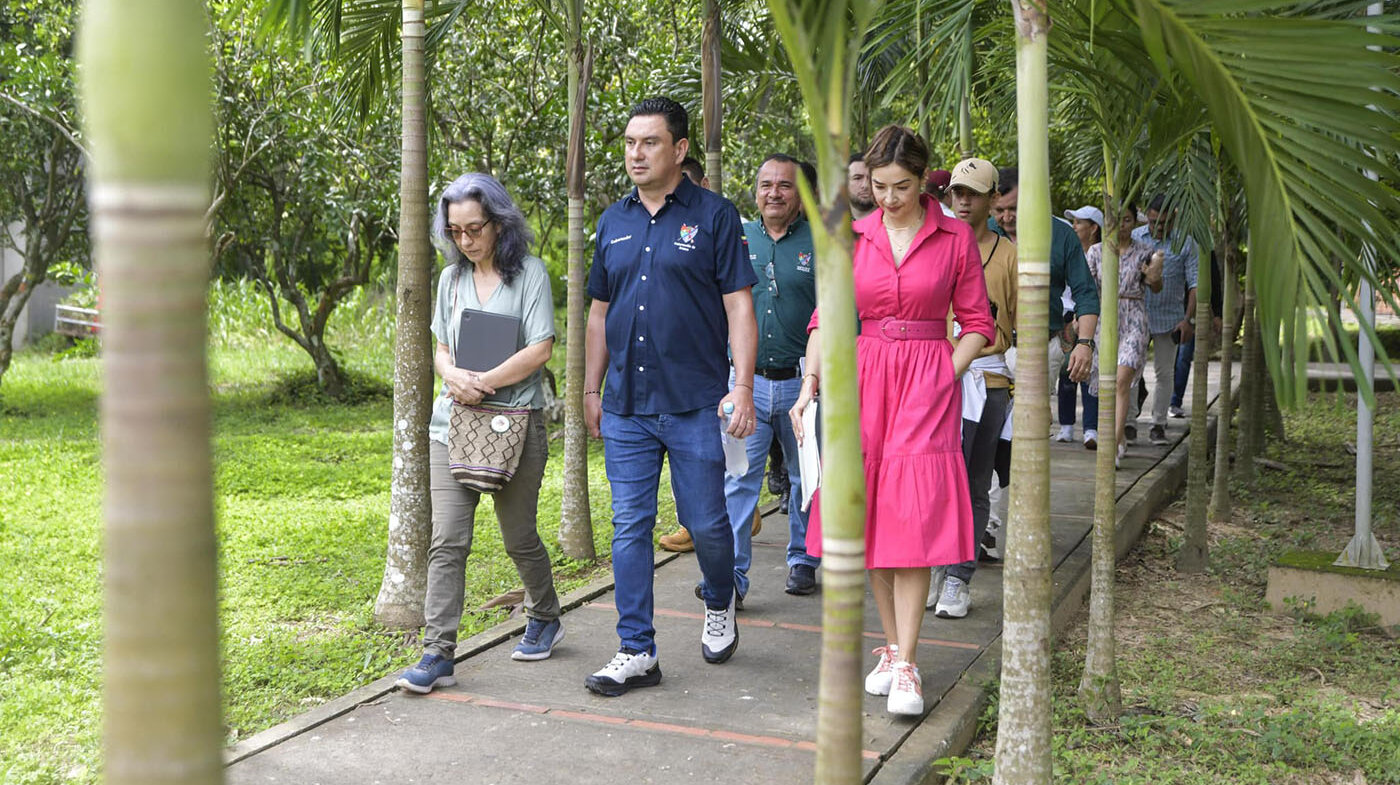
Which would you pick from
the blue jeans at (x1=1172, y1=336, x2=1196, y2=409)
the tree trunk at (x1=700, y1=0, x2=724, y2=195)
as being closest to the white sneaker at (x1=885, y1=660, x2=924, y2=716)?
the tree trunk at (x1=700, y1=0, x2=724, y2=195)

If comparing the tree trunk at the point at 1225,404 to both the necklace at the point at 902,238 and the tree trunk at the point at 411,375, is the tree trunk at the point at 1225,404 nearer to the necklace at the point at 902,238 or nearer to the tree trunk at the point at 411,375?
the necklace at the point at 902,238

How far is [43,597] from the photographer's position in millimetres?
6414

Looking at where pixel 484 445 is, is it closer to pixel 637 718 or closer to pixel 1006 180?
pixel 637 718

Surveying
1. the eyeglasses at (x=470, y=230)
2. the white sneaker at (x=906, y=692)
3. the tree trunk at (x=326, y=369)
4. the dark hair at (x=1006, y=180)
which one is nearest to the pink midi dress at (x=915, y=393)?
the white sneaker at (x=906, y=692)

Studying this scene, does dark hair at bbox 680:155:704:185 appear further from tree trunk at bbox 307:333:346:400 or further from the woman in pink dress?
tree trunk at bbox 307:333:346:400

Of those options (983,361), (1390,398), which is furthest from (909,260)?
(1390,398)

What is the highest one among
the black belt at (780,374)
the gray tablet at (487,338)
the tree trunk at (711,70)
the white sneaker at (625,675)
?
the tree trunk at (711,70)

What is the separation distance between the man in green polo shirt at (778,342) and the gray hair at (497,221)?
1.46m

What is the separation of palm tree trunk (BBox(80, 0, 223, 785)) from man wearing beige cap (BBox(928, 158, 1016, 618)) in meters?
4.50

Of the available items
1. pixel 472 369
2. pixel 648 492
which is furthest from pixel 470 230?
pixel 648 492

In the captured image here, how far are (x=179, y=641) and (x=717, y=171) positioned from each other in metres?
6.08

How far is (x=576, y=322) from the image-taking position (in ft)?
23.1

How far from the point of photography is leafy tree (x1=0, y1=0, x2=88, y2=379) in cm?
1278

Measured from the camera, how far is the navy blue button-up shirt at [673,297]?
473 centimetres
